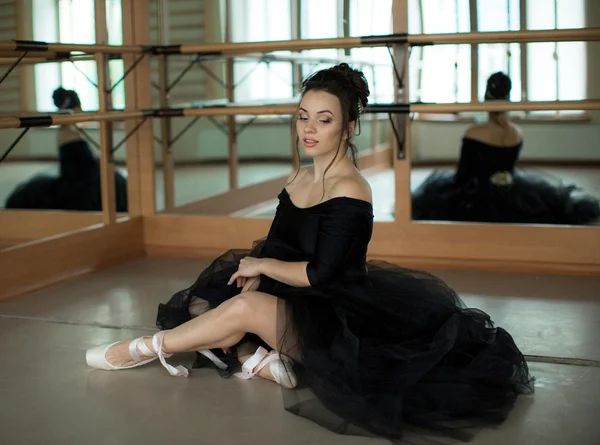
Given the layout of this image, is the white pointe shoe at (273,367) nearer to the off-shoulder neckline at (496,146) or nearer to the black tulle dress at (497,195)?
the black tulle dress at (497,195)

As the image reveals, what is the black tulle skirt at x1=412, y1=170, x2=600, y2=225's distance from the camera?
3566 millimetres

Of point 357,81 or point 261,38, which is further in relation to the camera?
point 261,38

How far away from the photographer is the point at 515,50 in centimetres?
366

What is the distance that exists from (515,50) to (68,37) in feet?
6.15

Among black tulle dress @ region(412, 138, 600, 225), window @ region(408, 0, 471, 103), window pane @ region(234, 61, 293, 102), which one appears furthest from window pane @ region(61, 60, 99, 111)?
black tulle dress @ region(412, 138, 600, 225)

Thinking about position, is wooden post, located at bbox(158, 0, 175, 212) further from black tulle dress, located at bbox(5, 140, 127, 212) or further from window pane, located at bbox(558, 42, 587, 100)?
window pane, located at bbox(558, 42, 587, 100)

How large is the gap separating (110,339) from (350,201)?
0.90 metres

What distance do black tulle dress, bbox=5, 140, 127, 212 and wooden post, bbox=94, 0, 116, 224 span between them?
0.07 meters

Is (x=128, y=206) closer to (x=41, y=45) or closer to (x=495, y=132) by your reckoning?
(x=41, y=45)

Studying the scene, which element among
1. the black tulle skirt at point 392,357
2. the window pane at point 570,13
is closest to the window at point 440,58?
the window pane at point 570,13

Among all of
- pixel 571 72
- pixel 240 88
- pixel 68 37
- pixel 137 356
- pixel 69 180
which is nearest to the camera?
pixel 137 356

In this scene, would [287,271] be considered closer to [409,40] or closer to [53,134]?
[409,40]

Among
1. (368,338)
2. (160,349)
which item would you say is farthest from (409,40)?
(160,349)

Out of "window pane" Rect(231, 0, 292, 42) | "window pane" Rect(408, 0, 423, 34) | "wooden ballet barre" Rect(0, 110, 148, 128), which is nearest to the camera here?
"wooden ballet barre" Rect(0, 110, 148, 128)
